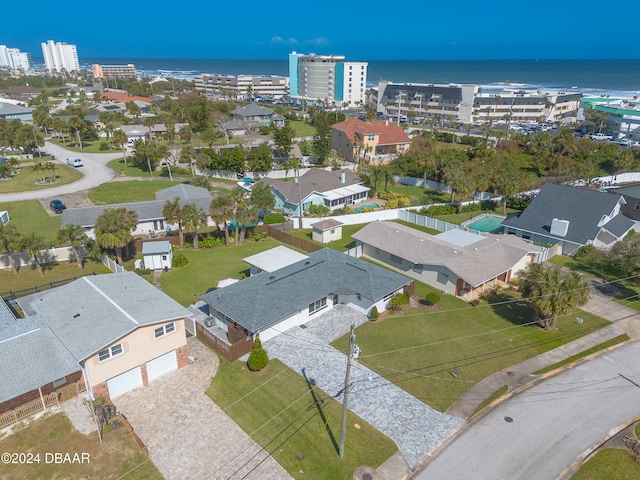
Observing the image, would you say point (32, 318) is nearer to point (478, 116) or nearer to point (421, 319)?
point (421, 319)

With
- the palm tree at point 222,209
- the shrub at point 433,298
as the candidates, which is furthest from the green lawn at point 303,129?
the shrub at point 433,298

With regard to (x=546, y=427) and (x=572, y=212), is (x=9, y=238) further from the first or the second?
(x=572, y=212)

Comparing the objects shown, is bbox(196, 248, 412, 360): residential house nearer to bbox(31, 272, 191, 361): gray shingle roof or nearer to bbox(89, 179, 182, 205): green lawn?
bbox(31, 272, 191, 361): gray shingle roof

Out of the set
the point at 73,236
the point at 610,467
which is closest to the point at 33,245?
the point at 73,236

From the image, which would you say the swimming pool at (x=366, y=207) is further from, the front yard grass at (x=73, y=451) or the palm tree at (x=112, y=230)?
the front yard grass at (x=73, y=451)

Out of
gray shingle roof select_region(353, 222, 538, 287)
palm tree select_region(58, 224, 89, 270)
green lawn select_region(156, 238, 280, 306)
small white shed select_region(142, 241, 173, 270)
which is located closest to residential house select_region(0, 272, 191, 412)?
green lawn select_region(156, 238, 280, 306)

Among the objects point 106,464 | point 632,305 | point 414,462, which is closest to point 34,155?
point 106,464
